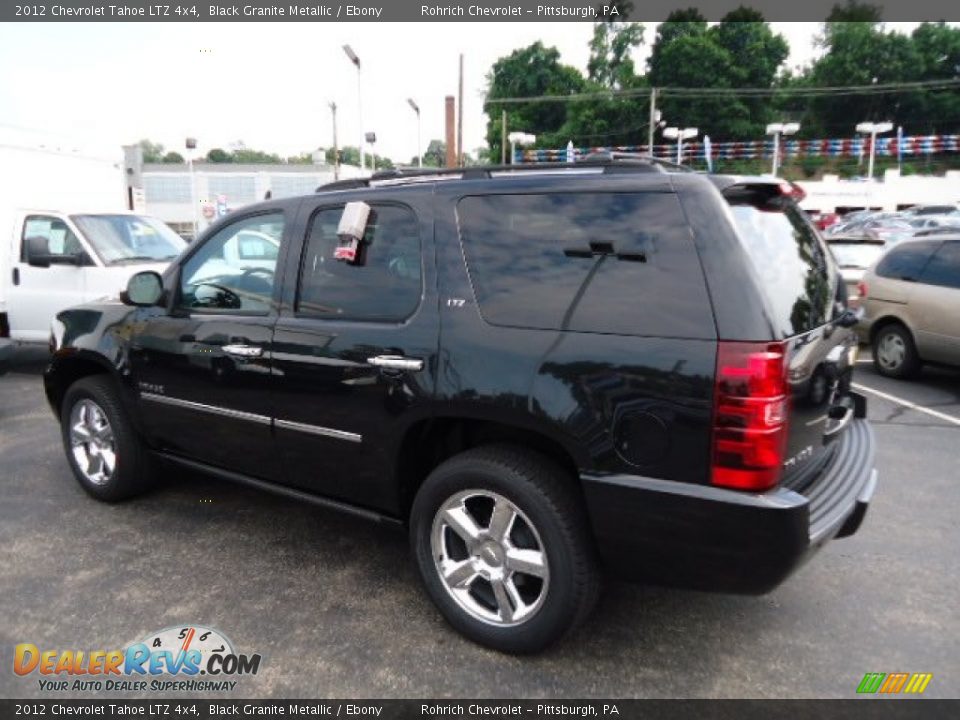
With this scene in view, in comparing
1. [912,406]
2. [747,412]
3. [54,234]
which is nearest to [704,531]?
[747,412]

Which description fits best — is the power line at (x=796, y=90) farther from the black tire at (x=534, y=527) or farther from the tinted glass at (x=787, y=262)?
the black tire at (x=534, y=527)

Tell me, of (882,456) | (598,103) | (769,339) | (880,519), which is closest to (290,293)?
(769,339)

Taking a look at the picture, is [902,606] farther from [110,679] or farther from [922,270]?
[922,270]

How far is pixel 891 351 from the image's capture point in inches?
302

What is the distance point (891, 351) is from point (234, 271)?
716cm

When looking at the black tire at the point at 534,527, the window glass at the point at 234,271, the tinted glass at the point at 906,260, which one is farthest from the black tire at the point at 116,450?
the tinted glass at the point at 906,260

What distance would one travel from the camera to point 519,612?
2.68 m

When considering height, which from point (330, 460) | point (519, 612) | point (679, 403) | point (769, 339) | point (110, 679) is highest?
point (769, 339)

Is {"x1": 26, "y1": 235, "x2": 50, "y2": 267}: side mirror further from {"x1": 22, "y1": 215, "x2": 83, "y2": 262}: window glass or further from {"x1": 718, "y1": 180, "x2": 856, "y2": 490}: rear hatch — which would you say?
{"x1": 718, "y1": 180, "x2": 856, "y2": 490}: rear hatch

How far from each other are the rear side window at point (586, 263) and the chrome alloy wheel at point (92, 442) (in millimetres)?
2754

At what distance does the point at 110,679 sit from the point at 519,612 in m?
1.58

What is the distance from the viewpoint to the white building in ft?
158

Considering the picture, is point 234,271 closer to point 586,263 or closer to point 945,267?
point 586,263

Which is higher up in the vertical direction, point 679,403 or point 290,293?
point 290,293
